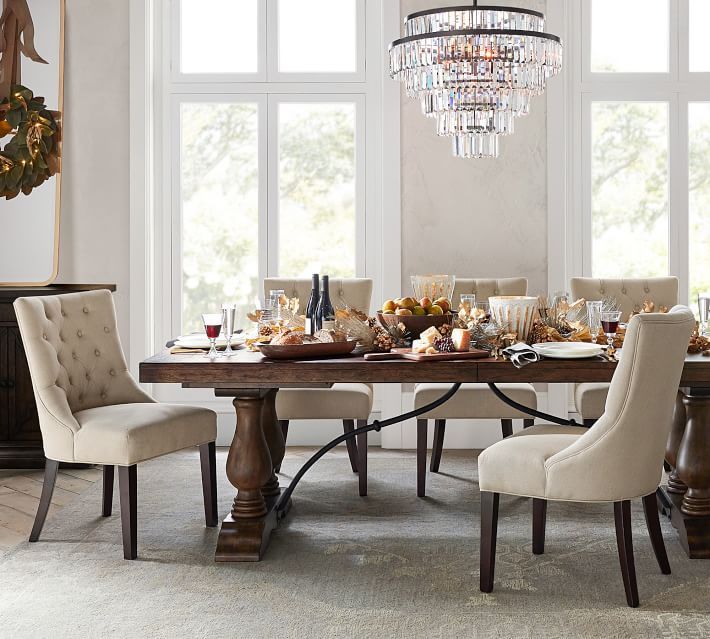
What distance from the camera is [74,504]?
12.0 ft

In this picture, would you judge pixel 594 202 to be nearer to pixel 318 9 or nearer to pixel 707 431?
pixel 318 9

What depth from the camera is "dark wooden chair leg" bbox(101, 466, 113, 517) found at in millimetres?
3451

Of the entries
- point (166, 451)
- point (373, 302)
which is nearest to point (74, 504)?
point (166, 451)

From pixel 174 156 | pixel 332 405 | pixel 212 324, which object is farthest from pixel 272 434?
pixel 174 156

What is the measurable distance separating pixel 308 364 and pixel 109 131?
2.63m

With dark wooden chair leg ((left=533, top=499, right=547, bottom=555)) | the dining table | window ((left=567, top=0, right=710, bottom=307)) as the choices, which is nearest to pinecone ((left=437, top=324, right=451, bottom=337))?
the dining table

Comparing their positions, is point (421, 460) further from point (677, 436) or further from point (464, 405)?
point (677, 436)

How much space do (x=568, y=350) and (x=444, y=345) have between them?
15.5 inches

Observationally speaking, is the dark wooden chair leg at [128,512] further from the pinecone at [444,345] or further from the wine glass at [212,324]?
the pinecone at [444,345]

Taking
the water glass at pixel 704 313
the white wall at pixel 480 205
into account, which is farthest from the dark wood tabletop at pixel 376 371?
the white wall at pixel 480 205

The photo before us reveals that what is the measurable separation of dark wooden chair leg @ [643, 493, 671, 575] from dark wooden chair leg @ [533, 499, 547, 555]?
1.13ft

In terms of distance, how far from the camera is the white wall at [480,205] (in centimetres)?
476

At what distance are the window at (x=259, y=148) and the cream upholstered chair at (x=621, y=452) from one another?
251 centimetres

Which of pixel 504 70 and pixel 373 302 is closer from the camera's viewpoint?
pixel 504 70
